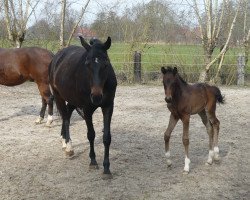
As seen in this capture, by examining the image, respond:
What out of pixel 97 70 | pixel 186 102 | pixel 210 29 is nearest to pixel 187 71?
pixel 210 29

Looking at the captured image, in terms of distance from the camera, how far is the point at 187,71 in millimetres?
14844

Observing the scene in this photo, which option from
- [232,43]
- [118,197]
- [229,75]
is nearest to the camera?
[118,197]

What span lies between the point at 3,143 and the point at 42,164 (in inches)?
53.2

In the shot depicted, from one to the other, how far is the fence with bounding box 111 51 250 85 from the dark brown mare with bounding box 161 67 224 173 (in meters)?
9.51

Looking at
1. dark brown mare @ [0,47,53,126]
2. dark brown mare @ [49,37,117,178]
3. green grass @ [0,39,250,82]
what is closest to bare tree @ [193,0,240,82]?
green grass @ [0,39,250,82]

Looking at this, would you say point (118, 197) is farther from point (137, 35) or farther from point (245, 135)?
point (137, 35)

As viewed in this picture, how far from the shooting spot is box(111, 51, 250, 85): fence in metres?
14.6

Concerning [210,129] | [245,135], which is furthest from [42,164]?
[245,135]

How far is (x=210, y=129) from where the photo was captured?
17.8 ft

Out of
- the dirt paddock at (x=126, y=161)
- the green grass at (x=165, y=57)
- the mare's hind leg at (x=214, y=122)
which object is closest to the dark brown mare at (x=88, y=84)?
the dirt paddock at (x=126, y=161)

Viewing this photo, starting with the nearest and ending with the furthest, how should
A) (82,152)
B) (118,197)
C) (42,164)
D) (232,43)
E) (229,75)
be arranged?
(118,197) < (42,164) < (82,152) < (229,75) < (232,43)

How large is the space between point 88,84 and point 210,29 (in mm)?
10003

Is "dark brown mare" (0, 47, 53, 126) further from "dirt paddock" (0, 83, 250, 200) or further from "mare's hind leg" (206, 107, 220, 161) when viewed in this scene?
"mare's hind leg" (206, 107, 220, 161)

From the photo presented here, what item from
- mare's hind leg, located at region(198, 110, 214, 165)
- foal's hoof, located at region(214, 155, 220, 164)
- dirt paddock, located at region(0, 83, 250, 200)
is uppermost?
mare's hind leg, located at region(198, 110, 214, 165)
